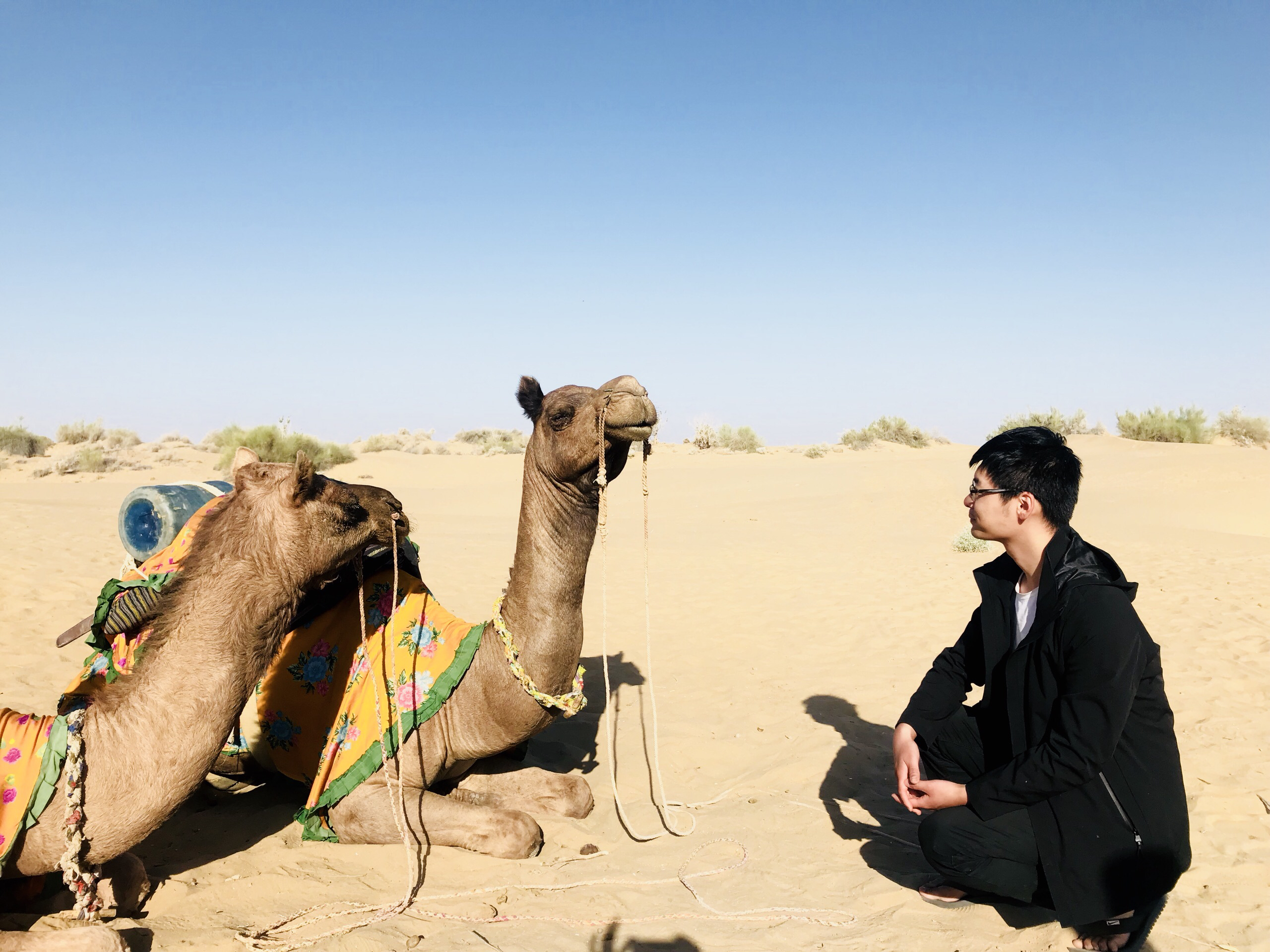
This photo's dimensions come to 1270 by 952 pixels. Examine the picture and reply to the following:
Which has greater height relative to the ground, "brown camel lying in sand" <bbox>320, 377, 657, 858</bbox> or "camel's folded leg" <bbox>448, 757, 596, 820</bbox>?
"brown camel lying in sand" <bbox>320, 377, 657, 858</bbox>

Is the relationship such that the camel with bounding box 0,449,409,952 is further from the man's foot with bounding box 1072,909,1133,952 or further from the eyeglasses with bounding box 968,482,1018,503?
the man's foot with bounding box 1072,909,1133,952

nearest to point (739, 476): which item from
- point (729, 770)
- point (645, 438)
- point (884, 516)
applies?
point (884, 516)

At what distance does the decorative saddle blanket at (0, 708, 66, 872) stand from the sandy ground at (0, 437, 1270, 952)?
28.5 inches

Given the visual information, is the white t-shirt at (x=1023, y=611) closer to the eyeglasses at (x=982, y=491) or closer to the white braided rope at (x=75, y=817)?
the eyeglasses at (x=982, y=491)

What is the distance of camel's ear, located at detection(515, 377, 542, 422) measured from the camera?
14.2ft

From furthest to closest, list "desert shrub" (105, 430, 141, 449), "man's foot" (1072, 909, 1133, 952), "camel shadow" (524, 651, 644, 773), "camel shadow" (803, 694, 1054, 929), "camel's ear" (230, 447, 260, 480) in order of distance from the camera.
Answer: "desert shrub" (105, 430, 141, 449)
"camel shadow" (524, 651, 644, 773)
"camel shadow" (803, 694, 1054, 929)
"camel's ear" (230, 447, 260, 480)
"man's foot" (1072, 909, 1133, 952)

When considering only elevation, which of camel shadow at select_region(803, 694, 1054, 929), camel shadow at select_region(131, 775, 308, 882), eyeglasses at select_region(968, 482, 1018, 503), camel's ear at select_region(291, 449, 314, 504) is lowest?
camel shadow at select_region(803, 694, 1054, 929)

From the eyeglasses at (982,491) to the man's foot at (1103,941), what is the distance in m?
1.59

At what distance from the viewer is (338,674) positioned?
436 cm

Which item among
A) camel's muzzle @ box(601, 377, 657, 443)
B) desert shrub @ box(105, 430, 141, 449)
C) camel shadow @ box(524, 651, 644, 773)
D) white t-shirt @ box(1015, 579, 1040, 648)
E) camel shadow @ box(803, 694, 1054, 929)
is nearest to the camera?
white t-shirt @ box(1015, 579, 1040, 648)

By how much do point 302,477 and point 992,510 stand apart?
105 inches

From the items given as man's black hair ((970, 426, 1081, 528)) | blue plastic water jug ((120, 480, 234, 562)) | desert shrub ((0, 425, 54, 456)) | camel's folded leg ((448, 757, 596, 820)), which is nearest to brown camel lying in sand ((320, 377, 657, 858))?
camel's folded leg ((448, 757, 596, 820))

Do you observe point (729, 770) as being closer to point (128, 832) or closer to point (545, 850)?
point (545, 850)

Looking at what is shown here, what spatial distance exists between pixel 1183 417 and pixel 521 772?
33916 mm
